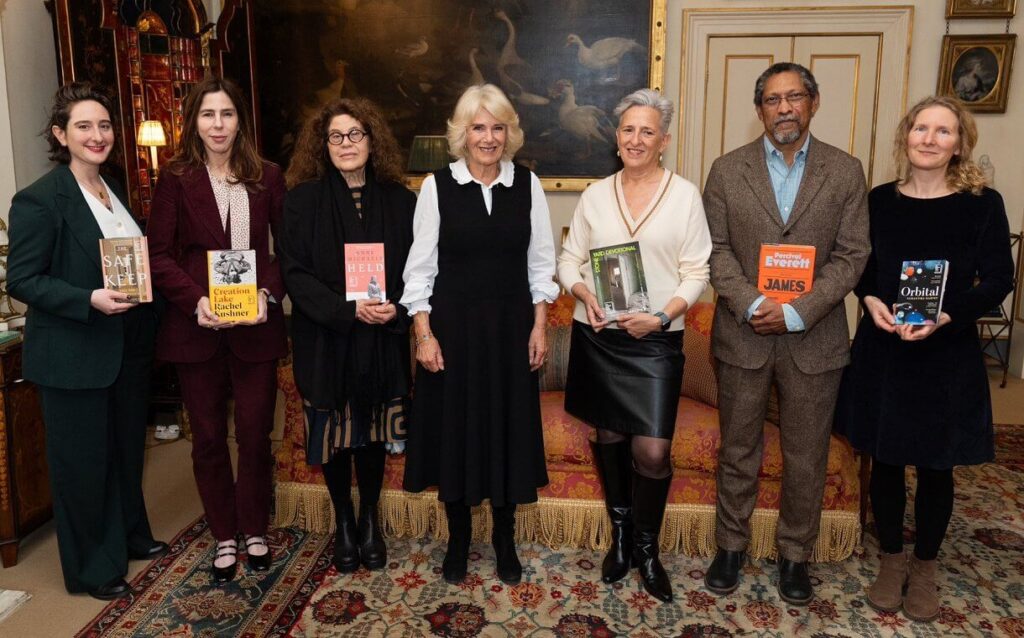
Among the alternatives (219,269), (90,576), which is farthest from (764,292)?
(90,576)

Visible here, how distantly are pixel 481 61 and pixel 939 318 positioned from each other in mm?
4360

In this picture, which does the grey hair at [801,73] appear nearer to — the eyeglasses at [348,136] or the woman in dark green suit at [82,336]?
the eyeglasses at [348,136]

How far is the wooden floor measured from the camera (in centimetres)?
251

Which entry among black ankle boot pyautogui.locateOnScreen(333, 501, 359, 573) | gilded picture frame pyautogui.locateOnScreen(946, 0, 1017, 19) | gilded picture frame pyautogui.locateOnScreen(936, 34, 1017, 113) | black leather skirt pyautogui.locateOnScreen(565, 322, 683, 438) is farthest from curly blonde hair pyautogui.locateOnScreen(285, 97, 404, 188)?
gilded picture frame pyautogui.locateOnScreen(946, 0, 1017, 19)

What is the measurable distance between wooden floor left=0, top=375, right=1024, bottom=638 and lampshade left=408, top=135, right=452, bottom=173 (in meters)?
2.41

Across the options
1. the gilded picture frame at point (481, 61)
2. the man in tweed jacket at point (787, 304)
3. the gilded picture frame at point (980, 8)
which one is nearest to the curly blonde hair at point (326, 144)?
the man in tweed jacket at point (787, 304)

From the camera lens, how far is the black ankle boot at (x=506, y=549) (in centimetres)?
272

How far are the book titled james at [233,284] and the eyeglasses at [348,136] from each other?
0.46m

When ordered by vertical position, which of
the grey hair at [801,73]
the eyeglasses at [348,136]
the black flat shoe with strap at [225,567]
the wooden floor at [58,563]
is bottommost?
the wooden floor at [58,563]

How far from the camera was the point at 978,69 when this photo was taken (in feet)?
18.1

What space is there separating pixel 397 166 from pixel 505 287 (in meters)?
0.57

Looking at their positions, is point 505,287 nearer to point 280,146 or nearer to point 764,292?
point 764,292

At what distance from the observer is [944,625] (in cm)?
248

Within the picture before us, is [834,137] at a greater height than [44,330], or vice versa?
[834,137]
